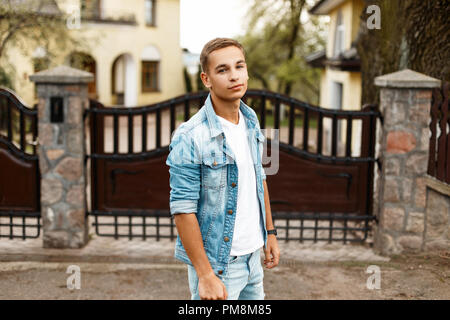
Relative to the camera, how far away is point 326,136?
65.3ft

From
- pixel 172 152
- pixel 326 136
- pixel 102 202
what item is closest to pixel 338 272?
pixel 102 202

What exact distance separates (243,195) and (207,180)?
22 cm

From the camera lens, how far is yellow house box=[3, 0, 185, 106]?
31594 mm

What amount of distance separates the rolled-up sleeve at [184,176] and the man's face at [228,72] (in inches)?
11.8

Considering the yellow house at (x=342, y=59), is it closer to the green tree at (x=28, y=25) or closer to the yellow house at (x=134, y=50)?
the green tree at (x=28, y=25)

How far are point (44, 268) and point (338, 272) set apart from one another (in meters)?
3.25

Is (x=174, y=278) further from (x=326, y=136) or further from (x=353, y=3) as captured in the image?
(x=326, y=136)

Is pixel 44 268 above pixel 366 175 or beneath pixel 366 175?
beneath

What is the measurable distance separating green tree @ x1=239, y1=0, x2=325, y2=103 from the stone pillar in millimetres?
22658

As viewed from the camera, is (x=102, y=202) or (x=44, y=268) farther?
(x=102, y=202)

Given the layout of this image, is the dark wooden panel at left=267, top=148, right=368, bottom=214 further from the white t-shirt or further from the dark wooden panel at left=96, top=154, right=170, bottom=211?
A: the white t-shirt

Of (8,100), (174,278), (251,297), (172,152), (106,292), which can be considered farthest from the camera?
(8,100)

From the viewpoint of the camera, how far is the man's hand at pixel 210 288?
111 inches

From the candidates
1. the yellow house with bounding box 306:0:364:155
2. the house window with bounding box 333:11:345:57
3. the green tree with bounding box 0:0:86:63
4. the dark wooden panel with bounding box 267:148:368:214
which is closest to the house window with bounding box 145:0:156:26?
the green tree with bounding box 0:0:86:63
